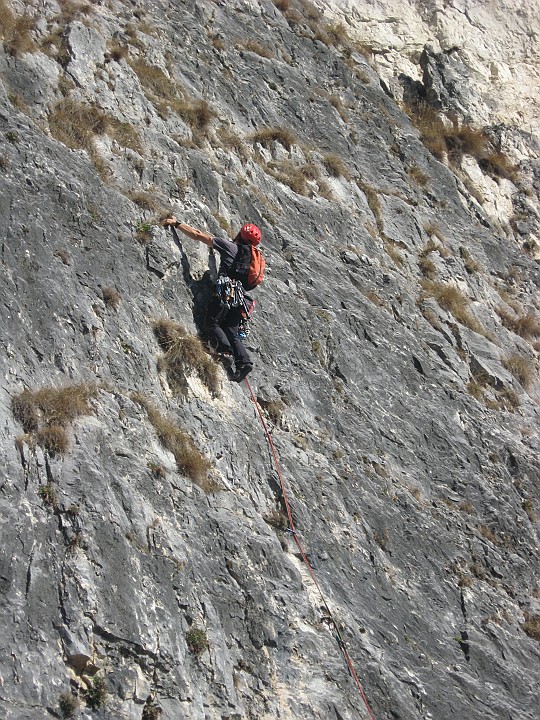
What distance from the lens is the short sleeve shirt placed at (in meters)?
12.1

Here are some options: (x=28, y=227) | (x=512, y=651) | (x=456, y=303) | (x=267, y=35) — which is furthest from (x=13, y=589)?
(x=267, y=35)

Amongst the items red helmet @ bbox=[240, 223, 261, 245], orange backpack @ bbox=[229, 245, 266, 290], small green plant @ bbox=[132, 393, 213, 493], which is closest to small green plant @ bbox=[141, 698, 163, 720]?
small green plant @ bbox=[132, 393, 213, 493]

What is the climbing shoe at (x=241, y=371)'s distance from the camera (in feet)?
37.8

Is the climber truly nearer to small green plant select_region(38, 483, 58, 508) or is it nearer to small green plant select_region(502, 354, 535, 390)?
small green plant select_region(38, 483, 58, 508)

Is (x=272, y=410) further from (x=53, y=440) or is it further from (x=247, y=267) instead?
(x=53, y=440)

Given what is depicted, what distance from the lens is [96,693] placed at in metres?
7.56

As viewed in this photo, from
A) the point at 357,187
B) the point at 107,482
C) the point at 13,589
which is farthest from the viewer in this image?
the point at 357,187

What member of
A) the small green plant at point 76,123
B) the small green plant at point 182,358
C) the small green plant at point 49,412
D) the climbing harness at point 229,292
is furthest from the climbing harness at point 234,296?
the small green plant at point 76,123

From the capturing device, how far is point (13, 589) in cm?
768

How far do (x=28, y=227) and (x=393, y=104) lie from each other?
43.0 feet

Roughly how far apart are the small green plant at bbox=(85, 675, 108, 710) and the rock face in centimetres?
3

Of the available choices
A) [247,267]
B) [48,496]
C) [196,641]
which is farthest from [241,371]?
[196,641]

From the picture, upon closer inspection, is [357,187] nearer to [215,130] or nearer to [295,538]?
[215,130]

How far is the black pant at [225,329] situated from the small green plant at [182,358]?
296 millimetres
